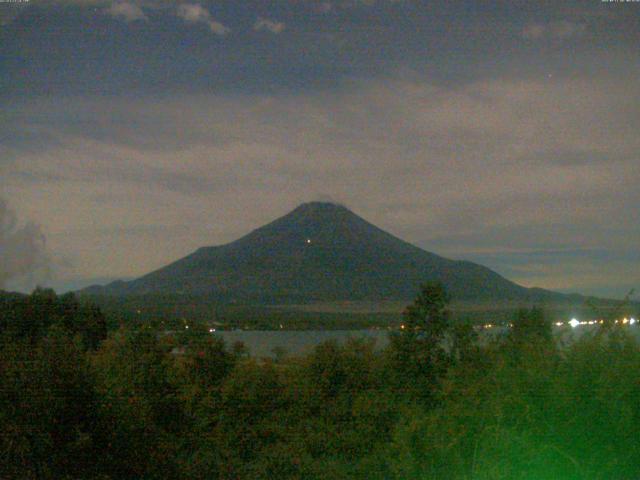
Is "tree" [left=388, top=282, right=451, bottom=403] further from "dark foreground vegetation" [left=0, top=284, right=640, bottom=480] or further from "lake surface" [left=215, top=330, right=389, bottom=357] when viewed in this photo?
"lake surface" [left=215, top=330, right=389, bottom=357]

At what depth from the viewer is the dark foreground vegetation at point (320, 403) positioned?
5105 millimetres

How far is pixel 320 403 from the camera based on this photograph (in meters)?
14.2

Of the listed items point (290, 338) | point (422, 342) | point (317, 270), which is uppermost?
point (317, 270)

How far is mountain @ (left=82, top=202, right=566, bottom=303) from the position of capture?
109 feet

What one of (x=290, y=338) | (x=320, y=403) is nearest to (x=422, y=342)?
(x=320, y=403)

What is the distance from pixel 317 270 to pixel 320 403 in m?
25.5

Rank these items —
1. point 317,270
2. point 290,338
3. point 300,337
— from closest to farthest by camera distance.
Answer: point 290,338 < point 300,337 < point 317,270

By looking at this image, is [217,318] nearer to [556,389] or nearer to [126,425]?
[126,425]

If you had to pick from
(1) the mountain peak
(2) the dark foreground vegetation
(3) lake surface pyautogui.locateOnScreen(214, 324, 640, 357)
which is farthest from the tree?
(1) the mountain peak

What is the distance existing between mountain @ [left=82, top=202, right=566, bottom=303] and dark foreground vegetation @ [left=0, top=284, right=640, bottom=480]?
13.2 meters

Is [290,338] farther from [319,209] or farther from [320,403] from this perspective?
[319,209]

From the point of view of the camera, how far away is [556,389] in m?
5.26

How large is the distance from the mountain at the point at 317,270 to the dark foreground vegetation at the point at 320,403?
13.2 m

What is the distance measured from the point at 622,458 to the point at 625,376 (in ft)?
1.87
